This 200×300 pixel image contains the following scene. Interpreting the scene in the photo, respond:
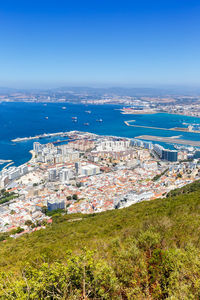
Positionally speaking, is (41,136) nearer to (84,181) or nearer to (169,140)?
(84,181)

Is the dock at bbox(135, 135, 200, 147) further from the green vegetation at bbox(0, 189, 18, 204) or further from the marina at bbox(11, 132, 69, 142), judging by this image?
the green vegetation at bbox(0, 189, 18, 204)

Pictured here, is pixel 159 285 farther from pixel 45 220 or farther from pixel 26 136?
pixel 26 136

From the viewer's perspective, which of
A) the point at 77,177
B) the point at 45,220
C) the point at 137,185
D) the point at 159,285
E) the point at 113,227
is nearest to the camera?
the point at 159,285

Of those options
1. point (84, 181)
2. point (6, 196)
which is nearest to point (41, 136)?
point (84, 181)

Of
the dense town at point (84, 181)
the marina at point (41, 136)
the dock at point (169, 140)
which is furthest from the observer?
the marina at point (41, 136)

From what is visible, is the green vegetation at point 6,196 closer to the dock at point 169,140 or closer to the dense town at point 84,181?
the dense town at point 84,181

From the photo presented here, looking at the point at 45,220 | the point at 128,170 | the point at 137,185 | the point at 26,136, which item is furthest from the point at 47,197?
the point at 26,136

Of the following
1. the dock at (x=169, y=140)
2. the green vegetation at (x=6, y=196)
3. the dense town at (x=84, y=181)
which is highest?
the dock at (x=169, y=140)

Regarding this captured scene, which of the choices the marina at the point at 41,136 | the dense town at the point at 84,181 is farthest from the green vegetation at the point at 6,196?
the marina at the point at 41,136
